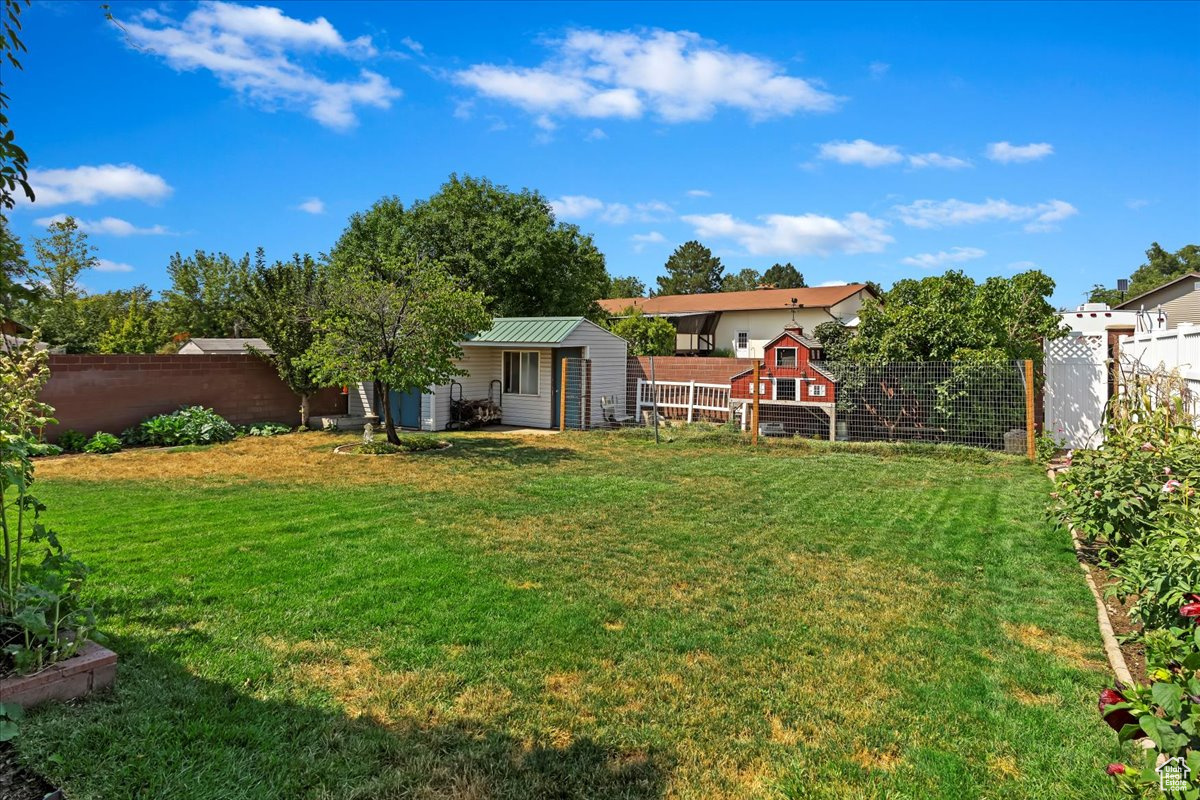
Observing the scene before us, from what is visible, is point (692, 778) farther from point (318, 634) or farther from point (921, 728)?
point (318, 634)

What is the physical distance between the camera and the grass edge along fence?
1123 centimetres

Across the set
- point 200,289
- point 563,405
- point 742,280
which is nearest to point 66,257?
point 200,289

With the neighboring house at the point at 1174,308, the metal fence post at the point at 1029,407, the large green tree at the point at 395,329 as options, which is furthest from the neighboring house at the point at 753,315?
the large green tree at the point at 395,329

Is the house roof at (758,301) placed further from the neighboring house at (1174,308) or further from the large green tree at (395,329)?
the large green tree at (395,329)

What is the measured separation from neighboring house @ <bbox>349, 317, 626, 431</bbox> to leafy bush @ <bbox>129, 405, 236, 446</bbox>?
3.34 m

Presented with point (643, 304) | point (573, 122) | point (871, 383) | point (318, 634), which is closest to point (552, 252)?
point (573, 122)

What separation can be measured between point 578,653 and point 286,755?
61.1 inches

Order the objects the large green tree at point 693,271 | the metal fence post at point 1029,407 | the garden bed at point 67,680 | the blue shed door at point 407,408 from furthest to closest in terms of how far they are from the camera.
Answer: the large green tree at point 693,271 → the blue shed door at point 407,408 → the metal fence post at point 1029,407 → the garden bed at point 67,680

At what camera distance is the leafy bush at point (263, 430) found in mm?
14484

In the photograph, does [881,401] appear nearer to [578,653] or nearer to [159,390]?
[578,653]

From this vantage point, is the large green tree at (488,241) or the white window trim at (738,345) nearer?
the large green tree at (488,241)

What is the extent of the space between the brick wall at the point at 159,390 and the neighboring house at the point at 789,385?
11340mm

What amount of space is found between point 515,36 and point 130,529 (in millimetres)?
9863

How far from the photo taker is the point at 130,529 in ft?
19.5
